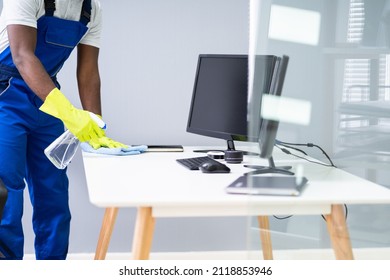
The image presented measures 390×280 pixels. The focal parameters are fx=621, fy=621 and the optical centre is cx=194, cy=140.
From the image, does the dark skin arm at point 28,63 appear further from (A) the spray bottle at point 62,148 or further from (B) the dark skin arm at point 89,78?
(B) the dark skin arm at point 89,78

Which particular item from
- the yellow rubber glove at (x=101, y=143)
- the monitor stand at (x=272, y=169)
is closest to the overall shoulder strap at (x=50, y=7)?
the yellow rubber glove at (x=101, y=143)

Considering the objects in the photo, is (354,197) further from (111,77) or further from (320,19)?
(111,77)

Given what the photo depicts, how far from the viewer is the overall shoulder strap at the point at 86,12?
8.11ft

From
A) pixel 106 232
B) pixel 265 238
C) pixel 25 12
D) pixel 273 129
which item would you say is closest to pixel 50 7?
pixel 25 12

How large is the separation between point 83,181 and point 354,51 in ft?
5.64

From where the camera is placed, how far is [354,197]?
1.59 meters

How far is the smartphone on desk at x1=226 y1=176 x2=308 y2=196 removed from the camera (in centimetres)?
159

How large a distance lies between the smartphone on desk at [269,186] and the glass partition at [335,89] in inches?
2.9

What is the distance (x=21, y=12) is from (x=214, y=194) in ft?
3.56

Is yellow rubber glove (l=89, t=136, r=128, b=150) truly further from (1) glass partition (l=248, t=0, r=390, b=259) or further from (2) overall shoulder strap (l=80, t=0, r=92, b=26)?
(1) glass partition (l=248, t=0, r=390, b=259)

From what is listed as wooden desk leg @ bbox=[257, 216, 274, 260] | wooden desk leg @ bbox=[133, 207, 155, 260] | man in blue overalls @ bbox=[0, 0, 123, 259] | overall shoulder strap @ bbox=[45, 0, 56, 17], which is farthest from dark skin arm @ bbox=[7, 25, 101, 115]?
wooden desk leg @ bbox=[257, 216, 274, 260]

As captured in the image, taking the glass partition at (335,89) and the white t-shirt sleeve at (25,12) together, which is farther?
the white t-shirt sleeve at (25,12)

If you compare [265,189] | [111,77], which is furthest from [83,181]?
[265,189]

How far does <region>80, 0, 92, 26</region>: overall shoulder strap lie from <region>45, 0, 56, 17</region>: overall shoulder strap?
0.15 meters
